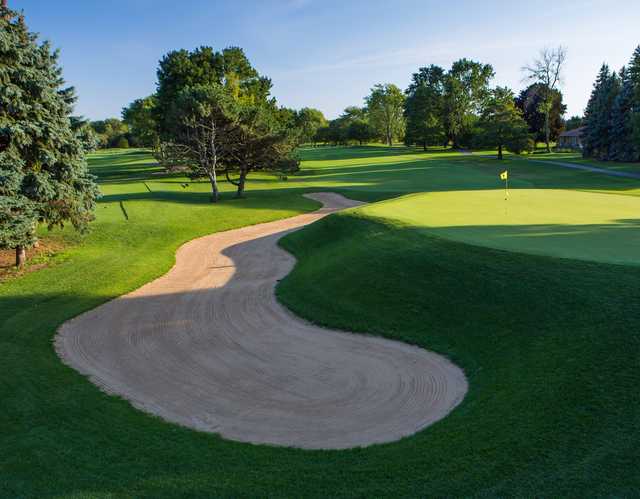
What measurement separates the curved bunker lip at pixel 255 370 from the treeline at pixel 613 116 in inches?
2224

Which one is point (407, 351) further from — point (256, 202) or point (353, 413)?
point (256, 202)

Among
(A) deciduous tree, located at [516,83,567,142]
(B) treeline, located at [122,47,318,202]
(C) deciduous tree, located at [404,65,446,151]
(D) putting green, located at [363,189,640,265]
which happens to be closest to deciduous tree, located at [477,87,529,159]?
(C) deciduous tree, located at [404,65,446,151]

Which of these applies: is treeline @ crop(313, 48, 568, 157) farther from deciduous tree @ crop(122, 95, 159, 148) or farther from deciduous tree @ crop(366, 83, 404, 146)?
deciduous tree @ crop(122, 95, 159, 148)

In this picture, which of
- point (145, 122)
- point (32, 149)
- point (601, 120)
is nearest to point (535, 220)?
point (32, 149)

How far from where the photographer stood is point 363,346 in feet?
35.0

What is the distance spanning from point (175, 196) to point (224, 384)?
31671 millimetres

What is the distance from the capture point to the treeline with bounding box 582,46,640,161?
2214 inches

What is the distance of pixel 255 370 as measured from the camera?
393 inches

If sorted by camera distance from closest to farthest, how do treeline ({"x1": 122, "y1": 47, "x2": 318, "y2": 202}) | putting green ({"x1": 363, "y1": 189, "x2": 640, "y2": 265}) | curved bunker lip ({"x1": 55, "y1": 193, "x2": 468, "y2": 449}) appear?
curved bunker lip ({"x1": 55, "y1": 193, "x2": 468, "y2": 449}) → putting green ({"x1": 363, "y1": 189, "x2": 640, "y2": 265}) → treeline ({"x1": 122, "y1": 47, "x2": 318, "y2": 202})

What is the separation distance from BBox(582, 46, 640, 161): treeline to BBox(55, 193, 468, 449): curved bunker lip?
56.5m

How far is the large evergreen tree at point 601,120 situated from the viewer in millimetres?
A: 61312

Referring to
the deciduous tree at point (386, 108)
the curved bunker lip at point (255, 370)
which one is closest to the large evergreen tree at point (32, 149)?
the curved bunker lip at point (255, 370)

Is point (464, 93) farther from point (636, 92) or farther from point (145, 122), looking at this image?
point (145, 122)

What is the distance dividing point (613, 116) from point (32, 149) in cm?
6400
